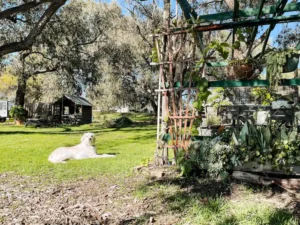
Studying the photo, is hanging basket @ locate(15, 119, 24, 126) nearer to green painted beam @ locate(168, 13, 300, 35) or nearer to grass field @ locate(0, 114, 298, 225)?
grass field @ locate(0, 114, 298, 225)

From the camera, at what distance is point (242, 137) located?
4.32 metres

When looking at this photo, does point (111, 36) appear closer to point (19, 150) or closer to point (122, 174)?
point (19, 150)

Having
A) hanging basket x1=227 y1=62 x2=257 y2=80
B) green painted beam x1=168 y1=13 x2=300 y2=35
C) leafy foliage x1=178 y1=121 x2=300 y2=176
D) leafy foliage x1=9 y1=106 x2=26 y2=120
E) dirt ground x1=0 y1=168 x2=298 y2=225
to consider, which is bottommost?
dirt ground x1=0 y1=168 x2=298 y2=225

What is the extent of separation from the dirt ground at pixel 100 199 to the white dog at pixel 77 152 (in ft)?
5.81

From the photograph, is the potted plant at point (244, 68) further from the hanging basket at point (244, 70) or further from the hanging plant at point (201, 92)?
the hanging plant at point (201, 92)

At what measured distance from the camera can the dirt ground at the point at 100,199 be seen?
128 inches

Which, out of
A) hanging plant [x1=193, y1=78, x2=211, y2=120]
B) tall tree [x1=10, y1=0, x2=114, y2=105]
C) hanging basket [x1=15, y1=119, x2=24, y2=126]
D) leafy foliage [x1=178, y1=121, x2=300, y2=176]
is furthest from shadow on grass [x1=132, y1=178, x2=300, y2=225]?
hanging basket [x1=15, y1=119, x2=24, y2=126]

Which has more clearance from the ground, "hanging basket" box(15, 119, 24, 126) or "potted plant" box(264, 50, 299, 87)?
"potted plant" box(264, 50, 299, 87)

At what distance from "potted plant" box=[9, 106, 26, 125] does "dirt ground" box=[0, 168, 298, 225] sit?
18110 mm

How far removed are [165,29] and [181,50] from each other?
45 centimetres

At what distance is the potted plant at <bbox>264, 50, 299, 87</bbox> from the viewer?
13.7 feet

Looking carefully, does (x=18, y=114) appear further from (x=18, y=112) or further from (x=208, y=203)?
(x=208, y=203)

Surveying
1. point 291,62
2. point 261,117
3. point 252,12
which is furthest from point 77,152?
point 291,62

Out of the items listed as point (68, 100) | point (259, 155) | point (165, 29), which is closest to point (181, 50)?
point (165, 29)
